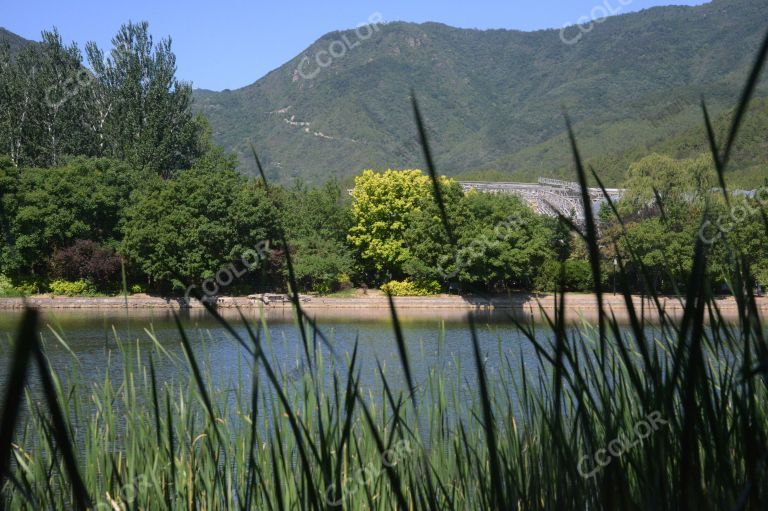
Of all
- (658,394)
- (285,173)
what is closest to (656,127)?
(285,173)

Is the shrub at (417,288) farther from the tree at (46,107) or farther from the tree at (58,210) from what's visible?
the tree at (46,107)

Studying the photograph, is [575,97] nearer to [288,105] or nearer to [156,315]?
[288,105]

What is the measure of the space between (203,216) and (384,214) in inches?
306

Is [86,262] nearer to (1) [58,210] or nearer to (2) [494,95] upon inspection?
(1) [58,210]

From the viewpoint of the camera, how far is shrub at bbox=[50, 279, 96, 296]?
29141 mm

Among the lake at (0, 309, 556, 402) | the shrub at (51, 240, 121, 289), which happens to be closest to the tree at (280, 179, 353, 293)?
the lake at (0, 309, 556, 402)

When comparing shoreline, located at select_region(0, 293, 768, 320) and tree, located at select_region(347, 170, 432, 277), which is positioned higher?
tree, located at select_region(347, 170, 432, 277)

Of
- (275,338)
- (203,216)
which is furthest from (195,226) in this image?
(275,338)

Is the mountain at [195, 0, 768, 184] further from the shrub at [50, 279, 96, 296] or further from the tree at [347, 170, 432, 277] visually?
the shrub at [50, 279, 96, 296]

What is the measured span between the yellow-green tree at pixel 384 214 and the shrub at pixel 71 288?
9.77 metres

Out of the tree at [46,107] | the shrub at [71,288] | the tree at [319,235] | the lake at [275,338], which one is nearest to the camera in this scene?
the lake at [275,338]

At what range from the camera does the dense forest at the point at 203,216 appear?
28656 millimetres

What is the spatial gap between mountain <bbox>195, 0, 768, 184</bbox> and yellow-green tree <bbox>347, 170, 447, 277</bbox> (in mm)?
36474

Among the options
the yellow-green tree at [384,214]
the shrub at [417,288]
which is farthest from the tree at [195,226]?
the shrub at [417,288]
